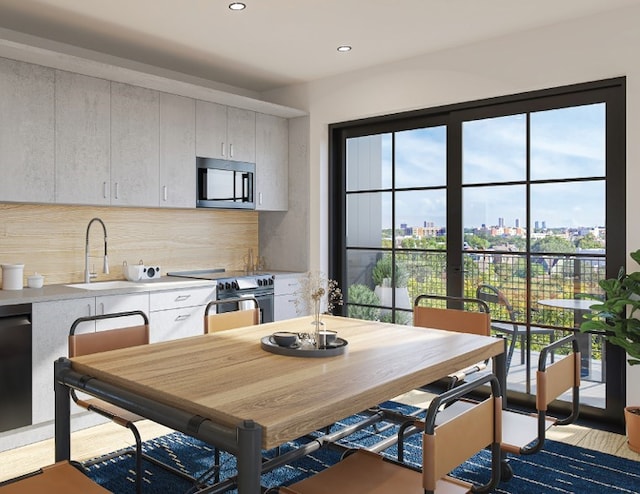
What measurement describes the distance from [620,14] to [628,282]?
1.64 m

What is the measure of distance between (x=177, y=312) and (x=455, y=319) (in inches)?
78.1

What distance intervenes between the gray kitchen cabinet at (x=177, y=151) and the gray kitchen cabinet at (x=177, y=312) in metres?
0.75

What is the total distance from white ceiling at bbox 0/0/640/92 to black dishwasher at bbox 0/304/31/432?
1844mm

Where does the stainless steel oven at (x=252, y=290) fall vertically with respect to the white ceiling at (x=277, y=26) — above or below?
below

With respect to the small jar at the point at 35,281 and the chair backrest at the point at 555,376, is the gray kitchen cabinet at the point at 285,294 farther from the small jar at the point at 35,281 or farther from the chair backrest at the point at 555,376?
the chair backrest at the point at 555,376

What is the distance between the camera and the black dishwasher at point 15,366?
3.12 metres

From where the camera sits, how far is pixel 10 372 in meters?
3.16

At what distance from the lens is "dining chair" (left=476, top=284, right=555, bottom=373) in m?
3.94

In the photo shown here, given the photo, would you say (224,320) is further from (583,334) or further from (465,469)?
(583,334)

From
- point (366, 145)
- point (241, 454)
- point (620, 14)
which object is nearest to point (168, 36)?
point (366, 145)

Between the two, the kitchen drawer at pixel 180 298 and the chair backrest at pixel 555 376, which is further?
the kitchen drawer at pixel 180 298

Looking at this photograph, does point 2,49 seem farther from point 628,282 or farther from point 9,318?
point 628,282

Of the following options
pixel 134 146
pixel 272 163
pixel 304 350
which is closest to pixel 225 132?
pixel 272 163

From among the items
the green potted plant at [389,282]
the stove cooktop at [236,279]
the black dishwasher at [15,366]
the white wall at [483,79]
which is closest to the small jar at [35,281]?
the black dishwasher at [15,366]
